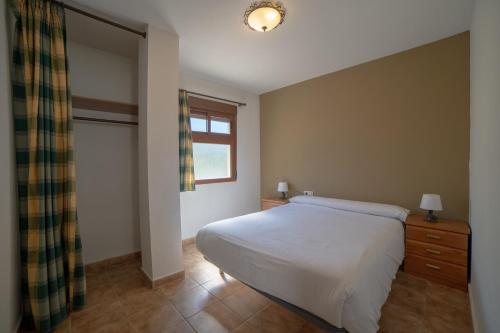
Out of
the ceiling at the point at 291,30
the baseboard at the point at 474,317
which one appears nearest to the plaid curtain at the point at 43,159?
the ceiling at the point at 291,30

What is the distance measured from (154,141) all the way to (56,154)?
29.2 inches

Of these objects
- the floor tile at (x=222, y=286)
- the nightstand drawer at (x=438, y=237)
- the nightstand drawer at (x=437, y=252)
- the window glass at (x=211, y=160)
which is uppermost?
the window glass at (x=211, y=160)

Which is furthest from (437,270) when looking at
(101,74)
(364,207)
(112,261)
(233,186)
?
(101,74)

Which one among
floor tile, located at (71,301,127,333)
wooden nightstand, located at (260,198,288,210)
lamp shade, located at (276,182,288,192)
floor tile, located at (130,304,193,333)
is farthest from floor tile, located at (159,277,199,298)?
lamp shade, located at (276,182,288,192)

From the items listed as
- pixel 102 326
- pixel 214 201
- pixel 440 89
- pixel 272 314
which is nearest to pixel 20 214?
pixel 102 326

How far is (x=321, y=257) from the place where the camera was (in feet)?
4.83

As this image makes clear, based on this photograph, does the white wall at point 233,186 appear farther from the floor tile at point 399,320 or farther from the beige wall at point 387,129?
the floor tile at point 399,320

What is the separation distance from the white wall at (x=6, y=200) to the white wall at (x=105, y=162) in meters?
0.90

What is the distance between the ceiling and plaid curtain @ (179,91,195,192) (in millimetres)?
606

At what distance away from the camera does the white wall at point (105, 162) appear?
2348 millimetres

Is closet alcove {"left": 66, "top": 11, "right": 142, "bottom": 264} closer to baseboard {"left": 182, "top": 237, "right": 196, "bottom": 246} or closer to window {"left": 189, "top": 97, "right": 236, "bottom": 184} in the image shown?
baseboard {"left": 182, "top": 237, "right": 196, "bottom": 246}

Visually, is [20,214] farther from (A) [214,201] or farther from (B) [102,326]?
(A) [214,201]

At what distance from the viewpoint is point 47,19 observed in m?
1.63

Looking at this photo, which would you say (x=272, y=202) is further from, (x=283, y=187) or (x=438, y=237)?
(x=438, y=237)
